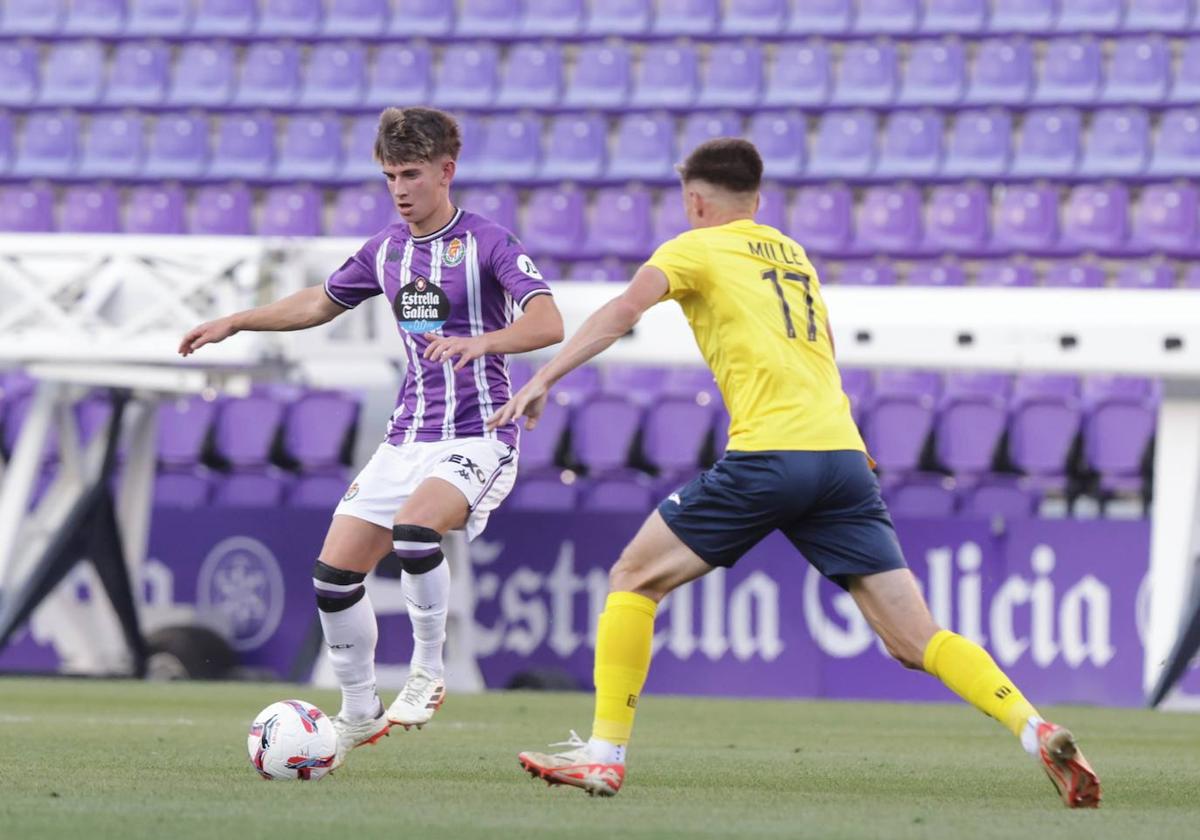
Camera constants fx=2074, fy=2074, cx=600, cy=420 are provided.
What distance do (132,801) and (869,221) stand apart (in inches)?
487

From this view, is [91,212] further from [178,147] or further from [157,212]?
[178,147]

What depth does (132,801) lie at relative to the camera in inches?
200

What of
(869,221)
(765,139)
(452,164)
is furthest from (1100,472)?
(452,164)

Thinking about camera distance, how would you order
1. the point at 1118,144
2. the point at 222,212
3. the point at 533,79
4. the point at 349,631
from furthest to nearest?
the point at 533,79
the point at 222,212
the point at 1118,144
the point at 349,631

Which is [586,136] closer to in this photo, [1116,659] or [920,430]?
[920,430]

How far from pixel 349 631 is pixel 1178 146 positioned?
12033 millimetres

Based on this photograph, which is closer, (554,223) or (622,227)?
(622,227)

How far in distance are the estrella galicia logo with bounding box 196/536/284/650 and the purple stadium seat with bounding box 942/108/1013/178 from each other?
6906 mm

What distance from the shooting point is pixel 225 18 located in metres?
19.9

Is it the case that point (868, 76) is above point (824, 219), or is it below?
above

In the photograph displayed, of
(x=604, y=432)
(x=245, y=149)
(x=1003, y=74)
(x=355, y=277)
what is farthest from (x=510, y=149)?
(x=355, y=277)

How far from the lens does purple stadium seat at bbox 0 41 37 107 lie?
64.3 feet

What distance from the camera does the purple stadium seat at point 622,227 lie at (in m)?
17.0

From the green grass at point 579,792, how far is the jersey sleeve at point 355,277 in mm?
1513
